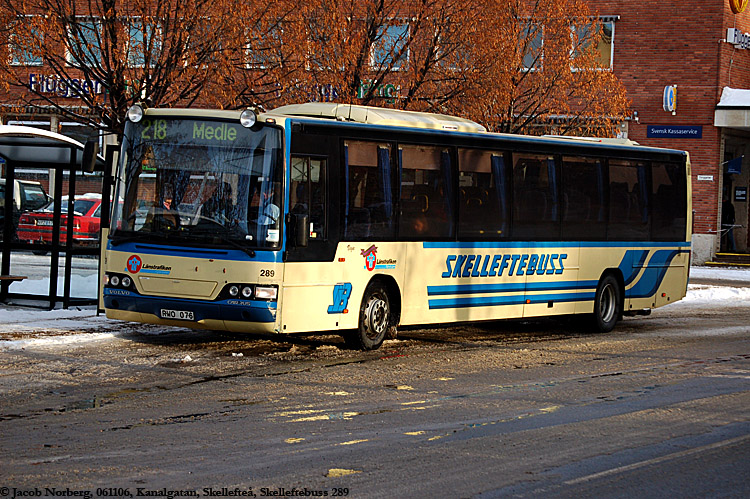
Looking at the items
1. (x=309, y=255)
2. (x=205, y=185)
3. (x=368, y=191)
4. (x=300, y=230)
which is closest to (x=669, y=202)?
(x=368, y=191)

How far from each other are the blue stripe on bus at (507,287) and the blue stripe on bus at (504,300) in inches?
3.5

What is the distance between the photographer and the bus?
12484 mm

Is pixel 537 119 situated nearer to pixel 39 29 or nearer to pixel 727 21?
pixel 39 29

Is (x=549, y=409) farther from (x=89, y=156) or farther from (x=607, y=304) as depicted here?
(x=607, y=304)

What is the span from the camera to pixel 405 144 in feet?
46.4

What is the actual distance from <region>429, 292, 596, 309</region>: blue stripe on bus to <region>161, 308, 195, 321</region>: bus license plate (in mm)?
3330

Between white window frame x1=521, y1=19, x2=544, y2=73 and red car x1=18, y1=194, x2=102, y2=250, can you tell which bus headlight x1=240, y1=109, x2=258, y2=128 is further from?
white window frame x1=521, y1=19, x2=544, y2=73

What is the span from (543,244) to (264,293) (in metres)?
5.30

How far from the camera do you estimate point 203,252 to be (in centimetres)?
1250

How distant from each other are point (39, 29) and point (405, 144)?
5831 millimetres

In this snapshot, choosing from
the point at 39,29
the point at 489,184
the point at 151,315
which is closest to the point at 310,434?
the point at 151,315

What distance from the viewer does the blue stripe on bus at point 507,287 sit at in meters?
14.6

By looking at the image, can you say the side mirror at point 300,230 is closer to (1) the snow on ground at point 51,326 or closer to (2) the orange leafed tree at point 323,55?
(1) the snow on ground at point 51,326

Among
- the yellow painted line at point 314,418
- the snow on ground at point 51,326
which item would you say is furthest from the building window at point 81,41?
the yellow painted line at point 314,418
